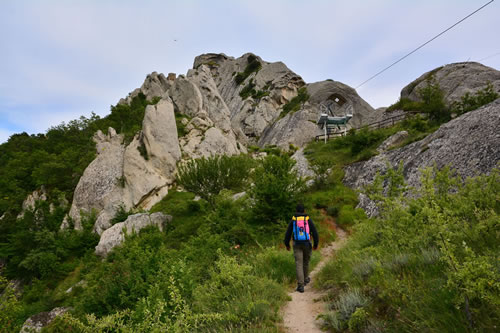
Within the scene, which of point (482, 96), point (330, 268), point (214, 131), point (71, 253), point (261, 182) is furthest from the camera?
point (214, 131)

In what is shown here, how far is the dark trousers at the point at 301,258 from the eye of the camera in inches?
226

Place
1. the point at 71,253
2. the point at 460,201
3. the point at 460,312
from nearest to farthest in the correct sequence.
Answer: the point at 460,312
the point at 460,201
the point at 71,253

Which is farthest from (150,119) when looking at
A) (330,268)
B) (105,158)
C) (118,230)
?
(330,268)

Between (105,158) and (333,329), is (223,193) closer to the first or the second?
(333,329)

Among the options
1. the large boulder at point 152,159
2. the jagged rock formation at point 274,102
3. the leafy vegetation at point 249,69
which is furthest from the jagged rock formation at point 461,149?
the leafy vegetation at point 249,69

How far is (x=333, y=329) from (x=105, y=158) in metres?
30.1

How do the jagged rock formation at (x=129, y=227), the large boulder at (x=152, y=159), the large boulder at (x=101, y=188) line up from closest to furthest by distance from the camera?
the jagged rock formation at (x=129, y=227) → the large boulder at (x=101, y=188) → the large boulder at (x=152, y=159)

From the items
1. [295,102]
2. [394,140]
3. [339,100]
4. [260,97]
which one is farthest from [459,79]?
[260,97]

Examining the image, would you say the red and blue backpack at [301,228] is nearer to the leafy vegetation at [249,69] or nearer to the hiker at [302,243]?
the hiker at [302,243]

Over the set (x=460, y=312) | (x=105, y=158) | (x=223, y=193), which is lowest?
(x=460, y=312)

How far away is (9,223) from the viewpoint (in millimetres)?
25500

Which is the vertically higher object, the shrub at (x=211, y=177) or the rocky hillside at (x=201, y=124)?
the rocky hillside at (x=201, y=124)

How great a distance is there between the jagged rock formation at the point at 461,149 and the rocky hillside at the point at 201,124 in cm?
1668

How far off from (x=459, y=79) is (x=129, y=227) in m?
36.5
